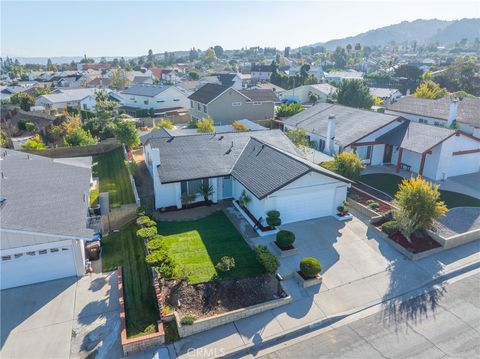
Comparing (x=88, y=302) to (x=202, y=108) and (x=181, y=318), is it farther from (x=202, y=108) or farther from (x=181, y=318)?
(x=202, y=108)

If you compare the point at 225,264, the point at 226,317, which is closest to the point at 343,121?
the point at 225,264

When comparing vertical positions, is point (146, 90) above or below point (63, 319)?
above

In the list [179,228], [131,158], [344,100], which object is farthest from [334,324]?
[344,100]

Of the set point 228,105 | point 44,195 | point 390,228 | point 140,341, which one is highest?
point 228,105

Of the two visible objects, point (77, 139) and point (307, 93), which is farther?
point (307, 93)

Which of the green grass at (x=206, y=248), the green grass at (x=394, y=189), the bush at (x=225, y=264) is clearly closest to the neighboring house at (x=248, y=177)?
the green grass at (x=206, y=248)

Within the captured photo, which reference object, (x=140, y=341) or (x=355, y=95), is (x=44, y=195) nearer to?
(x=140, y=341)
